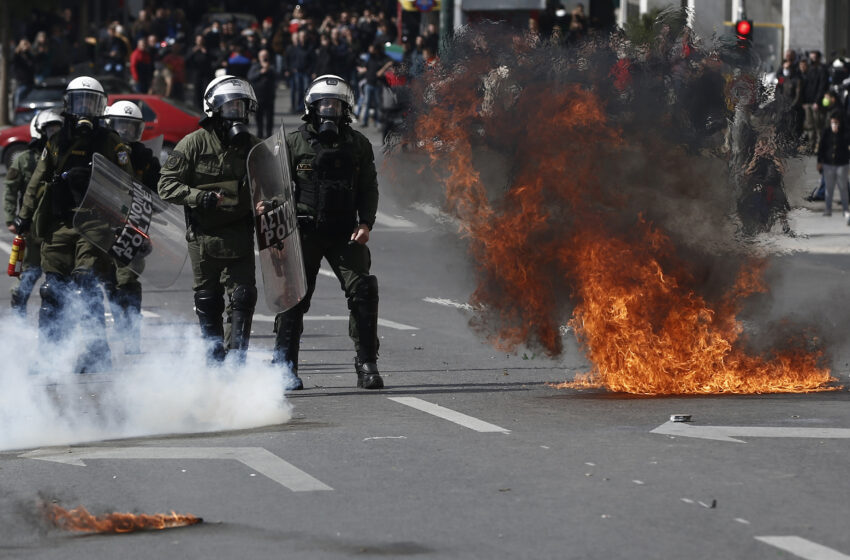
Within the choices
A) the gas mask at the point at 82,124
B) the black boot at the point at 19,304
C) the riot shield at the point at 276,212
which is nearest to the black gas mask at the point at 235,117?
the riot shield at the point at 276,212

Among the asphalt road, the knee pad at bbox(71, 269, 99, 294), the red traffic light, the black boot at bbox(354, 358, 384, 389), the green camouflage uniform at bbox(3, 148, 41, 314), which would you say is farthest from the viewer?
the red traffic light

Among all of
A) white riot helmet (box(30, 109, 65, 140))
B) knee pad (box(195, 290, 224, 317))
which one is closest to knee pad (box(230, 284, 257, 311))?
knee pad (box(195, 290, 224, 317))

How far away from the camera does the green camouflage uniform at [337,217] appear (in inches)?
380

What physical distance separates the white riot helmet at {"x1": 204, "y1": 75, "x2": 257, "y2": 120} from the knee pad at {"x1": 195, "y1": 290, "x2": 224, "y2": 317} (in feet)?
3.18

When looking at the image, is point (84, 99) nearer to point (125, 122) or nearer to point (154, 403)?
point (125, 122)

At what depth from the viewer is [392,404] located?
30.3 feet

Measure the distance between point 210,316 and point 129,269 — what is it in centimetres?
134

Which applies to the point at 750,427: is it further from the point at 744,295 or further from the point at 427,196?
the point at 427,196

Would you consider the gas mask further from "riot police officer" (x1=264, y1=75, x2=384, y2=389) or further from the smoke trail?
the smoke trail

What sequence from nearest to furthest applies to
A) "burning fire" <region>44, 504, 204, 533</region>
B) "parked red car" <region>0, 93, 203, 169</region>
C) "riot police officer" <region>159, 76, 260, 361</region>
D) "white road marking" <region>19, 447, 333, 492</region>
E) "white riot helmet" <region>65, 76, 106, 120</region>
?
"burning fire" <region>44, 504, 204, 533</region> → "white road marking" <region>19, 447, 333, 492</region> → "riot police officer" <region>159, 76, 260, 361</region> → "white riot helmet" <region>65, 76, 106, 120</region> → "parked red car" <region>0, 93, 203, 169</region>

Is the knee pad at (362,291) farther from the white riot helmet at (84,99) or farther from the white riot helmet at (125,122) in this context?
the white riot helmet at (125,122)

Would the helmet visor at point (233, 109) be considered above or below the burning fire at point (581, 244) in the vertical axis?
above

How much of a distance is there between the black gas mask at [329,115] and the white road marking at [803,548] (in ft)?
14.5

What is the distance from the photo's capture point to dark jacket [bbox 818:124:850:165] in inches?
884
